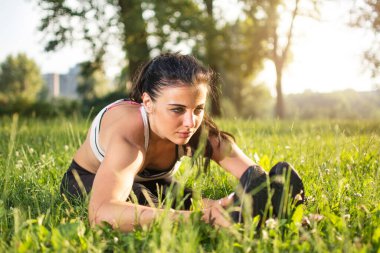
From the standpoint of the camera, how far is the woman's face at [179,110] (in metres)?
2.72

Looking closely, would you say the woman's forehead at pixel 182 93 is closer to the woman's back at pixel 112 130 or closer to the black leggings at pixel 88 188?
the woman's back at pixel 112 130

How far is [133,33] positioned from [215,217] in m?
15.7

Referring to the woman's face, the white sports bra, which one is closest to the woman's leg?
the white sports bra

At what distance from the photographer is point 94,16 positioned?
58.7ft

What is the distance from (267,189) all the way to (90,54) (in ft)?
57.8

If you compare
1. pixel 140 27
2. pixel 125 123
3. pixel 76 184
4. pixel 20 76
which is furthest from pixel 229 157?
pixel 20 76

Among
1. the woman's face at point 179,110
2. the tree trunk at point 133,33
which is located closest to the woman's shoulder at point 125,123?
the woman's face at point 179,110

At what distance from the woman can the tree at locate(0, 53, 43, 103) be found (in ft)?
246

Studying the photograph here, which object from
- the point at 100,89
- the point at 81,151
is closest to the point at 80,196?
the point at 81,151

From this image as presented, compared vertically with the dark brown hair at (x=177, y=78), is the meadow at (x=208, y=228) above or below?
below

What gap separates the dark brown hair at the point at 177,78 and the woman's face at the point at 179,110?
0.05 meters

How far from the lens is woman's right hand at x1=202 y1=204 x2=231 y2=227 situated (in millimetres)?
2332

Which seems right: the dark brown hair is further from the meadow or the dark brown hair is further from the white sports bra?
the meadow

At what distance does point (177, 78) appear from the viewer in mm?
2791
